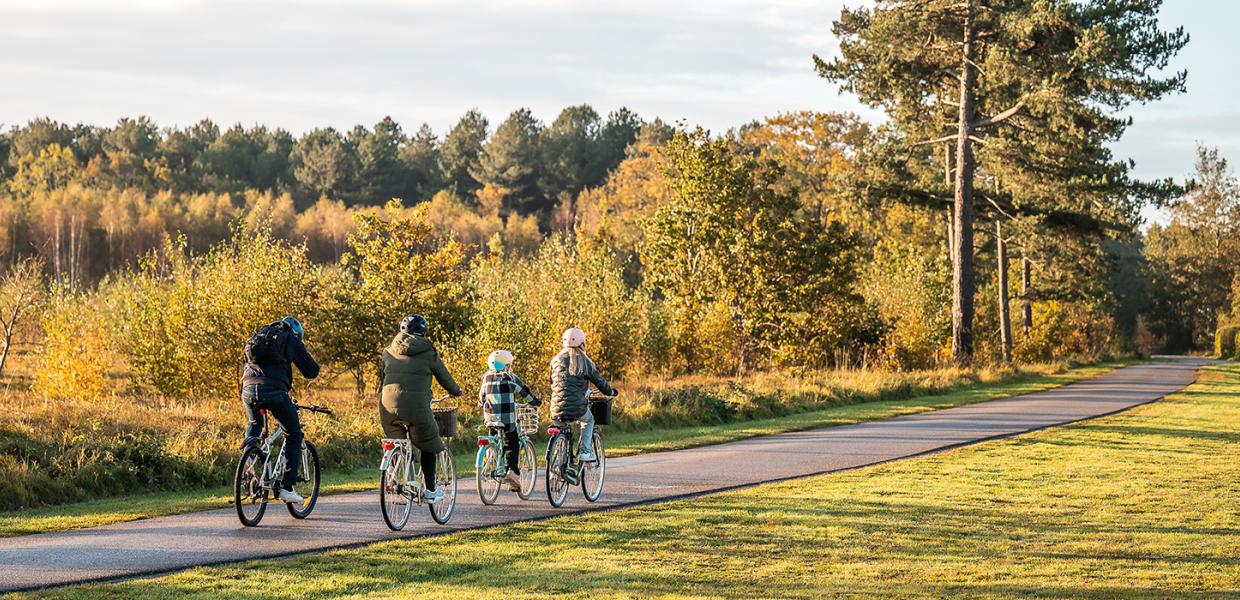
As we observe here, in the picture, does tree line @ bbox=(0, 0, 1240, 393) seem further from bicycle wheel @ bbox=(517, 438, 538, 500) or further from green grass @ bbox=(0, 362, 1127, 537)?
bicycle wheel @ bbox=(517, 438, 538, 500)

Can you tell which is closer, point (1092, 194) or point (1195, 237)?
point (1092, 194)

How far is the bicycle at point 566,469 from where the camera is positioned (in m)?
13.9

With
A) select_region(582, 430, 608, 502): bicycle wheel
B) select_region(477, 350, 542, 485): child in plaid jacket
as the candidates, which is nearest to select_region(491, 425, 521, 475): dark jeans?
select_region(477, 350, 542, 485): child in plaid jacket

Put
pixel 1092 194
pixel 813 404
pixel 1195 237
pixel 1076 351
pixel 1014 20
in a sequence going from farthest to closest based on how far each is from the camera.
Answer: pixel 1195 237
pixel 1076 351
pixel 1092 194
pixel 1014 20
pixel 813 404

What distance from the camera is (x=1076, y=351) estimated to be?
226ft

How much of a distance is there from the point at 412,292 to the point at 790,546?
2080 cm

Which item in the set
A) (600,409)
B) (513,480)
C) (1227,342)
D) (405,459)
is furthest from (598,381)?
(1227,342)

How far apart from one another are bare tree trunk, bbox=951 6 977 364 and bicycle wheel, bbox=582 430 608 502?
31013 millimetres

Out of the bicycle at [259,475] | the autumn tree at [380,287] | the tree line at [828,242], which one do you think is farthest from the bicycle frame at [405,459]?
the autumn tree at [380,287]

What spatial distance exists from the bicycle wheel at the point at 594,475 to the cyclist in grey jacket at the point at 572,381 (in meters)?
0.20

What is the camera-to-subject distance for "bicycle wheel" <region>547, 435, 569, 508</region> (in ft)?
45.3

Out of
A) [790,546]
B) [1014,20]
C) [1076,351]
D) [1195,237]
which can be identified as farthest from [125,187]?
[790,546]

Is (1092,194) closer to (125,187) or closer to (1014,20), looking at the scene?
(1014,20)

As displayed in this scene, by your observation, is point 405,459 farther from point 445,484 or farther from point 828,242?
point 828,242
